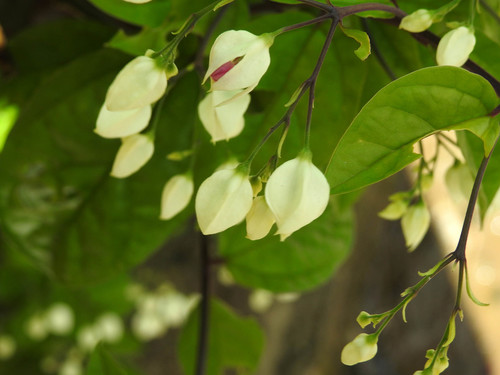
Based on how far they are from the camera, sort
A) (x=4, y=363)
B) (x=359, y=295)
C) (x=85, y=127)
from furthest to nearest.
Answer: (x=359, y=295)
(x=4, y=363)
(x=85, y=127)

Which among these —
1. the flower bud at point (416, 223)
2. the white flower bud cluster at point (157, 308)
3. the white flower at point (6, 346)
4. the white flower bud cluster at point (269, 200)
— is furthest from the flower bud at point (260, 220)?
the white flower at point (6, 346)

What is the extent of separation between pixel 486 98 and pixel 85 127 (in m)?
0.25

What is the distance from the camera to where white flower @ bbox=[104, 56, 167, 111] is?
24 centimetres

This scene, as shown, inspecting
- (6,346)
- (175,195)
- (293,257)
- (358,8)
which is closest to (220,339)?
(293,257)

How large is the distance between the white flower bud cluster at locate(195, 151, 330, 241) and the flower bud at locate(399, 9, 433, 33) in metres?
0.07

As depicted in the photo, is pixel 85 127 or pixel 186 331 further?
pixel 186 331

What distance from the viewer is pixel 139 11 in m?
0.32

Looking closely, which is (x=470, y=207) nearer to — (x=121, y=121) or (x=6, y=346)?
(x=121, y=121)

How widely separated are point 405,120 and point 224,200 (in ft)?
0.24

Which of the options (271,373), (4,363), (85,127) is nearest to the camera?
(85,127)

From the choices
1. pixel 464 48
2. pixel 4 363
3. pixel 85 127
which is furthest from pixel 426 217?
pixel 4 363

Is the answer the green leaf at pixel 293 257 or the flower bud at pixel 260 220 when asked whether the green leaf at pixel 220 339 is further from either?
the flower bud at pixel 260 220

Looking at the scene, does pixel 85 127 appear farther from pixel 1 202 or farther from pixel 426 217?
pixel 426 217

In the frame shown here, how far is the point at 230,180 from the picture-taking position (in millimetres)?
242
